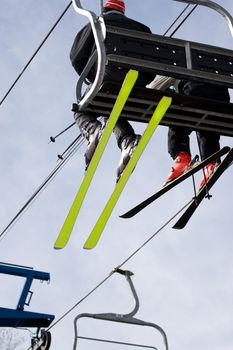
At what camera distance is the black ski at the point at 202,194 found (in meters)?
6.62

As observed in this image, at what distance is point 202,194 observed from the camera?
22.6 ft

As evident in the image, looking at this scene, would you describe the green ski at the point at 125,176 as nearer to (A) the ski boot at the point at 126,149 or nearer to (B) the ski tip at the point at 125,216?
(A) the ski boot at the point at 126,149

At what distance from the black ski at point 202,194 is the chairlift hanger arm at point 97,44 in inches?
47.8

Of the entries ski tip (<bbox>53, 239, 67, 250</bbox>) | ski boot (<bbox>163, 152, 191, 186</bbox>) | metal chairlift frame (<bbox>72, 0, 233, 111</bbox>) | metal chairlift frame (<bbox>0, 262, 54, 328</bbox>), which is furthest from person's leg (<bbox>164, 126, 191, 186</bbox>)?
metal chairlift frame (<bbox>0, 262, 54, 328</bbox>)

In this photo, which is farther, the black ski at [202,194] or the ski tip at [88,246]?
the black ski at [202,194]

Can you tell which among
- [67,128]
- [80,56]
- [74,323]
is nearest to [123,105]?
[80,56]

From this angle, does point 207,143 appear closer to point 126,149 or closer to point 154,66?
point 126,149

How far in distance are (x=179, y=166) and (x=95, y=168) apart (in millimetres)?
1126

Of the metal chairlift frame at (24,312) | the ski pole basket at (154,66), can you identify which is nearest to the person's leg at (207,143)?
the ski pole basket at (154,66)

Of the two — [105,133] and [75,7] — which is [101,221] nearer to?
[105,133]

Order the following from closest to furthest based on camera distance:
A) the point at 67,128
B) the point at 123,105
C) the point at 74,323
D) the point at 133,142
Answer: the point at 123,105 → the point at 133,142 → the point at 74,323 → the point at 67,128

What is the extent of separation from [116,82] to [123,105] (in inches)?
7.5

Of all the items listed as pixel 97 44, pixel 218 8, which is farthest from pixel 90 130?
pixel 218 8

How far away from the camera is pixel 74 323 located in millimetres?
7141
